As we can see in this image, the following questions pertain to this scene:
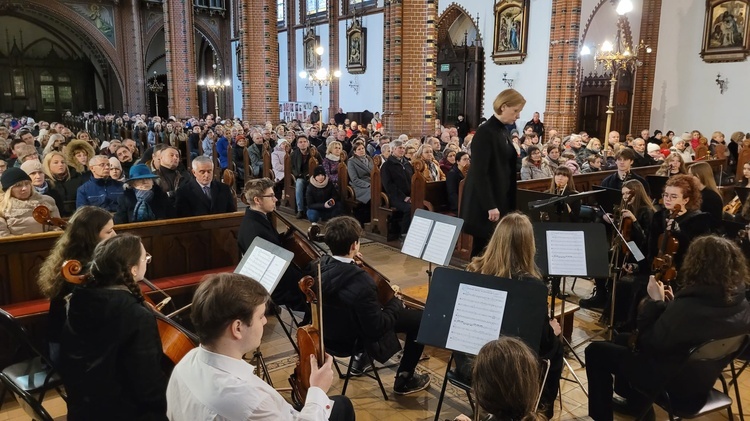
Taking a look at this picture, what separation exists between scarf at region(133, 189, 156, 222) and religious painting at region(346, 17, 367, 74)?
16.7 metres

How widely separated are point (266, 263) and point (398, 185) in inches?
186

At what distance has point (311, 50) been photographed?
23.6m

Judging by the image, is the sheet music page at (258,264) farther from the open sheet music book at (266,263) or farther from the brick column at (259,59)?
the brick column at (259,59)

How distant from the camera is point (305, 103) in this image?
23656mm

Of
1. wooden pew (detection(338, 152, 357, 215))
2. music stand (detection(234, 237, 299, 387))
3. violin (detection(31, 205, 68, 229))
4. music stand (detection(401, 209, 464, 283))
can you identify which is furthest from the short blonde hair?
wooden pew (detection(338, 152, 357, 215))

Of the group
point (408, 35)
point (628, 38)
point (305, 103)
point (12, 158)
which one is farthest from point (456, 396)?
point (305, 103)

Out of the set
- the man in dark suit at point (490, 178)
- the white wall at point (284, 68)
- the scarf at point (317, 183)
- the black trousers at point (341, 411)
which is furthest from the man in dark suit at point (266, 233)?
the white wall at point (284, 68)

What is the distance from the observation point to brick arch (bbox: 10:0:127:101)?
2325 centimetres

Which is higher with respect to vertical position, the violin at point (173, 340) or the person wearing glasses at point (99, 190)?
the person wearing glasses at point (99, 190)

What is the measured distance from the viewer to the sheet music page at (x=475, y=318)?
2629mm

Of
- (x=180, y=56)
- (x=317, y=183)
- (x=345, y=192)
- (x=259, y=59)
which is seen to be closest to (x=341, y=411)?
(x=317, y=183)

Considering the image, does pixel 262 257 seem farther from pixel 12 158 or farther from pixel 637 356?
pixel 12 158

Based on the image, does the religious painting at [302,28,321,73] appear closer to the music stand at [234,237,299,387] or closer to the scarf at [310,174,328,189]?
the scarf at [310,174,328,189]

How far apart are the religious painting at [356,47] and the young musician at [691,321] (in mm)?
18871
